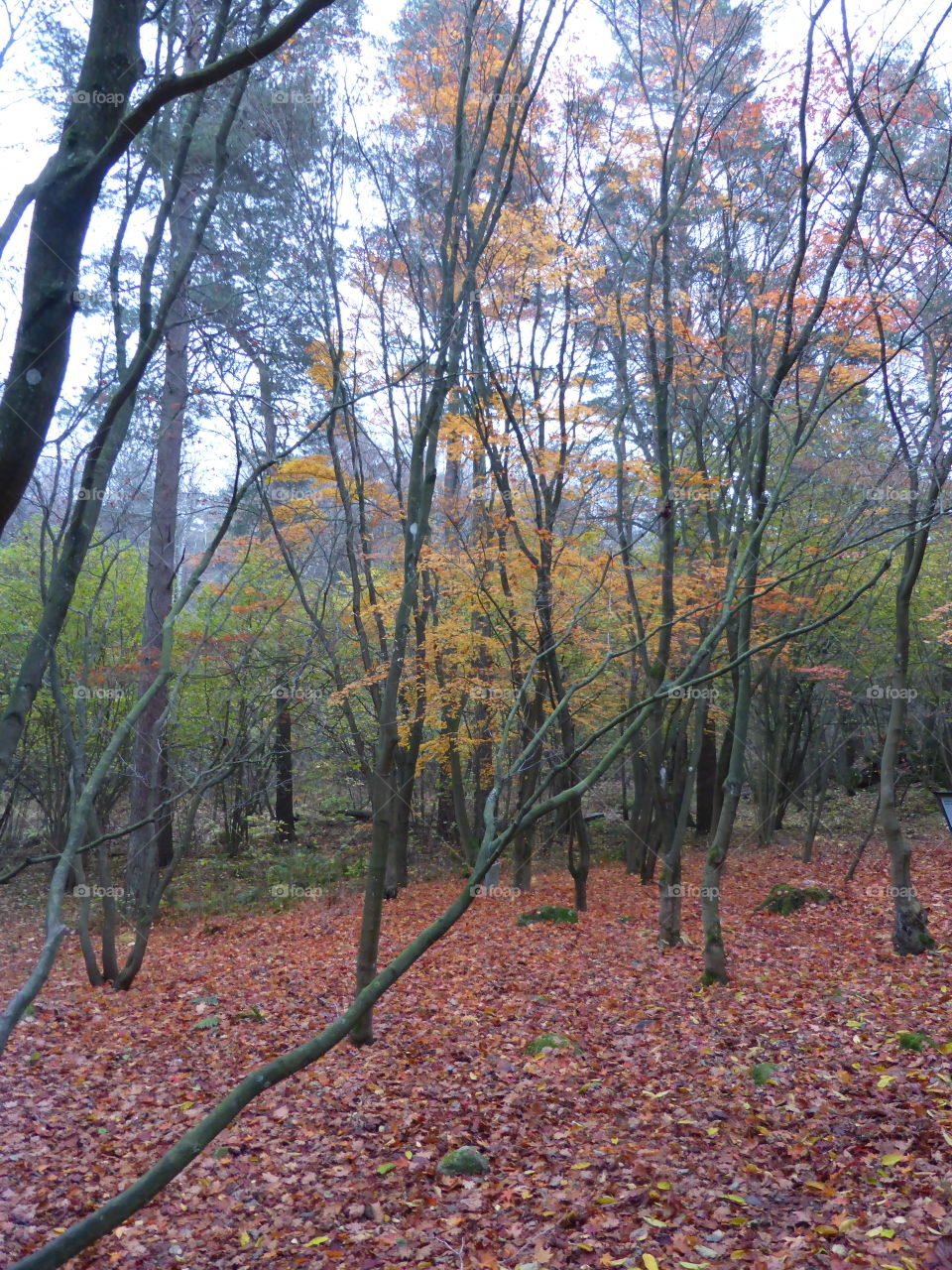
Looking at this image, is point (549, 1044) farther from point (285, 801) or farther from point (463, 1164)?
point (285, 801)

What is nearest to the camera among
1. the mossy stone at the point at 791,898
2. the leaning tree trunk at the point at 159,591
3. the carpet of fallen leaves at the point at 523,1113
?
the carpet of fallen leaves at the point at 523,1113

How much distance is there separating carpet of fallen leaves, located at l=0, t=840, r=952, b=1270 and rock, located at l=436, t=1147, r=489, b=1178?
80 mm

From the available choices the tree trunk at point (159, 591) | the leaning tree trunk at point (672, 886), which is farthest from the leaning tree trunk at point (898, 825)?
the tree trunk at point (159, 591)

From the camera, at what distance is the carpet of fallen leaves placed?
352 centimetres

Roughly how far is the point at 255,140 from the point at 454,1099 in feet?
33.8

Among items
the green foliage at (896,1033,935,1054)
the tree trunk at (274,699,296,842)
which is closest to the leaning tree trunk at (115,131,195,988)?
the tree trunk at (274,699,296,842)

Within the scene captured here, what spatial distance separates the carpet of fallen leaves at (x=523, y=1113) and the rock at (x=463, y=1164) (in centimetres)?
8

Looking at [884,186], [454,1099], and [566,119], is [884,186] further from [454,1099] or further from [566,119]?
[454,1099]

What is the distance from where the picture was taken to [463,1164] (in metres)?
4.24

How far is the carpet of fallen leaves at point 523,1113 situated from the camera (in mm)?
3516

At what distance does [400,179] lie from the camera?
28.2ft

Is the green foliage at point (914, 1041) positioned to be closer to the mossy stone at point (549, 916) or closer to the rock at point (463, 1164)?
the rock at point (463, 1164)

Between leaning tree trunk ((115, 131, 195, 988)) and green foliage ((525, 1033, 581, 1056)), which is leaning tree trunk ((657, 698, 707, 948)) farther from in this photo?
leaning tree trunk ((115, 131, 195, 988))

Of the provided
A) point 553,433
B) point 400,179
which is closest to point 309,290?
point 400,179
